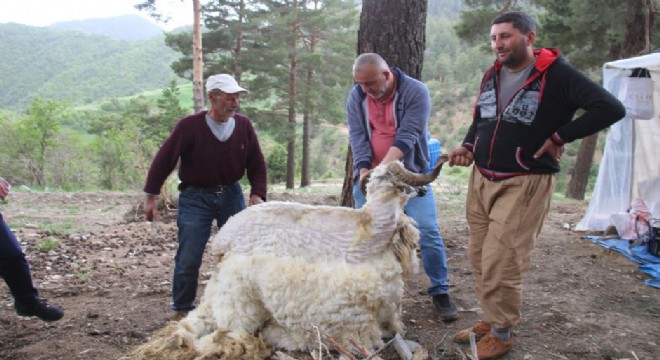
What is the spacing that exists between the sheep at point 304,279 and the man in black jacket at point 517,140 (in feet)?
1.34

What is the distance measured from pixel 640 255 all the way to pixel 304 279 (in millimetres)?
4015

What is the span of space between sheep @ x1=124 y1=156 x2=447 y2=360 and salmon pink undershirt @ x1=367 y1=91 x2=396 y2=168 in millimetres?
314

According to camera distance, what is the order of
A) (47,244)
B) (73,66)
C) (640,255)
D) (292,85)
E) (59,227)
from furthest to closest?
(73,66), (292,85), (59,227), (47,244), (640,255)

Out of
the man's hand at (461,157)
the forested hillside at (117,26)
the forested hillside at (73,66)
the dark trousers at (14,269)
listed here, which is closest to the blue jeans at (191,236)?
the dark trousers at (14,269)

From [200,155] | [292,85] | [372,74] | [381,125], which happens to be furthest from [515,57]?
[292,85]

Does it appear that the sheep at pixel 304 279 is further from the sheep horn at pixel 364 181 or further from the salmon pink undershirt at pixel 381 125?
the salmon pink undershirt at pixel 381 125

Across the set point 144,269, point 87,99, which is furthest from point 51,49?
point 144,269

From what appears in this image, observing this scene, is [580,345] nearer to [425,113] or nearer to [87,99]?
[425,113]

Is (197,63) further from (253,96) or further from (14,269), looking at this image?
(14,269)

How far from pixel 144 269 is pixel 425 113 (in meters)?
3.30

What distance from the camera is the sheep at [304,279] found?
2598 mm

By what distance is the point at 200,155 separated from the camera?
3184 millimetres

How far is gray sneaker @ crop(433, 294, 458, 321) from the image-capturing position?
10.6 feet

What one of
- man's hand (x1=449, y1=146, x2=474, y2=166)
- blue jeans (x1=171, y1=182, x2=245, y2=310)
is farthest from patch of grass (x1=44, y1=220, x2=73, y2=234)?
man's hand (x1=449, y1=146, x2=474, y2=166)
